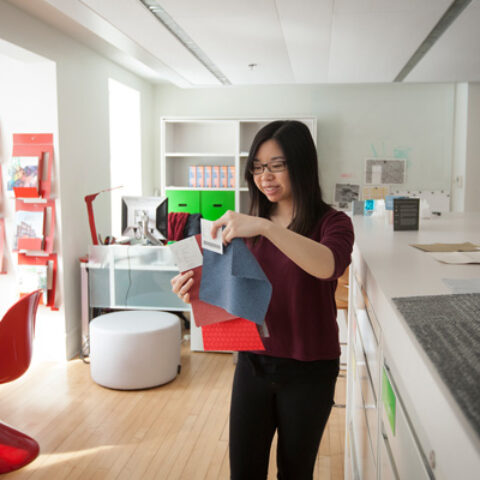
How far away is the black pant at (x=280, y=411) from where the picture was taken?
145 cm

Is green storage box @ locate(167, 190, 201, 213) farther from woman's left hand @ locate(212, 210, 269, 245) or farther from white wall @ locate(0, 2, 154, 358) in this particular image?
woman's left hand @ locate(212, 210, 269, 245)

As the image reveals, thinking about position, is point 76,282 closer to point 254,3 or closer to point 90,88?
point 90,88

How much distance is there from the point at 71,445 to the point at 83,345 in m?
1.46

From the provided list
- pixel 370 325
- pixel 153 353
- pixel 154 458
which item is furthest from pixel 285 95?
pixel 370 325

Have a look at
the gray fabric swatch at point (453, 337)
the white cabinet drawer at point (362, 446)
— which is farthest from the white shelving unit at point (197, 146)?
the gray fabric swatch at point (453, 337)

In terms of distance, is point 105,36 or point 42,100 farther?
point 42,100

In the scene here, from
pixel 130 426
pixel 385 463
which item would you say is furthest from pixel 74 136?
pixel 385 463

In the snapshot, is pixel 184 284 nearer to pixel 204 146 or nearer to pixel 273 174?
pixel 273 174

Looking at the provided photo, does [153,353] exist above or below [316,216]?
below

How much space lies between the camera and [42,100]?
404 cm

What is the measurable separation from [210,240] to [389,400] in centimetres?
58

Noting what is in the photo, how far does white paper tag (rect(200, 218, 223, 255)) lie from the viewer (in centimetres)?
132

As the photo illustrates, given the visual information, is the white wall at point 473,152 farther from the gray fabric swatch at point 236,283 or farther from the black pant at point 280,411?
the gray fabric swatch at point 236,283

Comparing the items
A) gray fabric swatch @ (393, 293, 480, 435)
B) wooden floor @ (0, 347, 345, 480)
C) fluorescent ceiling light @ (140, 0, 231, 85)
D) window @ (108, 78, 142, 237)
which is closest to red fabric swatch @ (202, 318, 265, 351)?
gray fabric swatch @ (393, 293, 480, 435)
